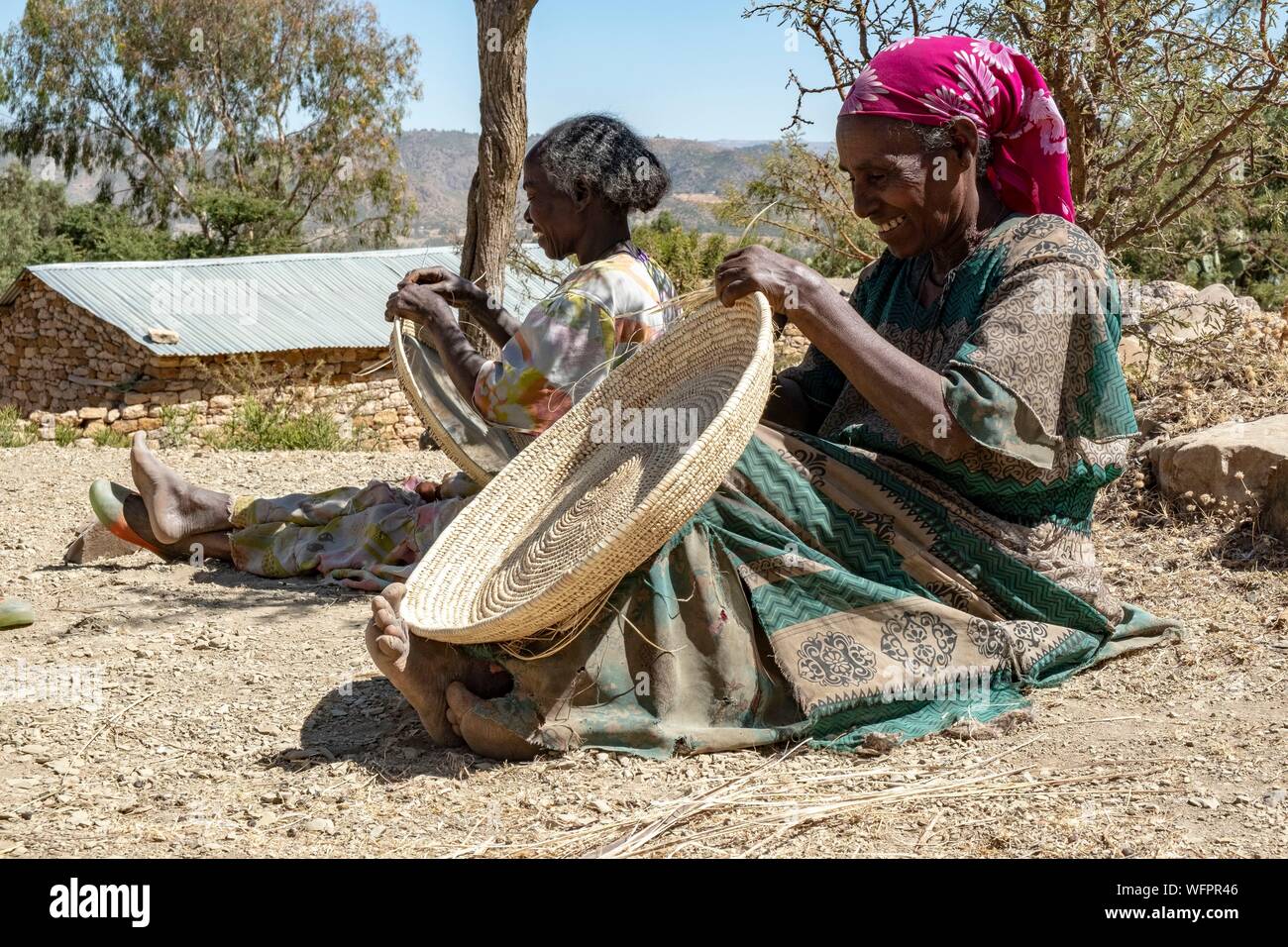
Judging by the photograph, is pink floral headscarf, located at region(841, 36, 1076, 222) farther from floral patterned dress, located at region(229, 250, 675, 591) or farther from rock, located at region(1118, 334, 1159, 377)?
A: rock, located at region(1118, 334, 1159, 377)

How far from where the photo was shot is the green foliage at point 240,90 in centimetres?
3884

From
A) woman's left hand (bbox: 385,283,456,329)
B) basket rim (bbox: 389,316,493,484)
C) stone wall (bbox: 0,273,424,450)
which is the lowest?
stone wall (bbox: 0,273,424,450)

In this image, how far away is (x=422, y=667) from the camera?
269cm

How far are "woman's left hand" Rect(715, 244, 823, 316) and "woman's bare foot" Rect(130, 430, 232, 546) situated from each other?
2.56 meters

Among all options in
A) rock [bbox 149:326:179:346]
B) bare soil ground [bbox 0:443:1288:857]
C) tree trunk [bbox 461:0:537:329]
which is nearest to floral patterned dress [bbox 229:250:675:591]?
bare soil ground [bbox 0:443:1288:857]

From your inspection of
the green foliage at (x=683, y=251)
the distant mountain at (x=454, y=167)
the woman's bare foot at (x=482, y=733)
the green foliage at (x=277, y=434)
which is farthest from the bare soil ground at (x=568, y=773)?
the distant mountain at (x=454, y=167)

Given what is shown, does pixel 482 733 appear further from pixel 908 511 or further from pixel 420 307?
pixel 420 307

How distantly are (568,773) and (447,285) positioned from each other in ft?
6.70

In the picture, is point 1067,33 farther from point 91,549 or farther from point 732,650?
point 91,549

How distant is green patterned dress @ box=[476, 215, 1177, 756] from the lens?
2.71m

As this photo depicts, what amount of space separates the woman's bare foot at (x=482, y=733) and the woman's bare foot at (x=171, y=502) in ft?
7.28

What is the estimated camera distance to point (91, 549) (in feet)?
15.5

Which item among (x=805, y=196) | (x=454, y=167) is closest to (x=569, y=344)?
(x=805, y=196)

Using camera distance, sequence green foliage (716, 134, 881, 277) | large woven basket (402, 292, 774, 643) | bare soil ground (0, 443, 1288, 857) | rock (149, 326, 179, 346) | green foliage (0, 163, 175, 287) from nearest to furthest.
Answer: bare soil ground (0, 443, 1288, 857)
large woven basket (402, 292, 774, 643)
green foliage (716, 134, 881, 277)
rock (149, 326, 179, 346)
green foliage (0, 163, 175, 287)
